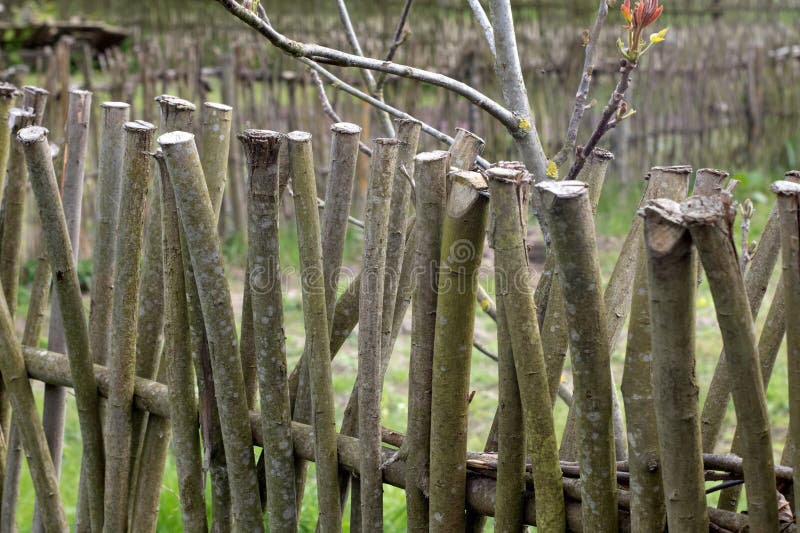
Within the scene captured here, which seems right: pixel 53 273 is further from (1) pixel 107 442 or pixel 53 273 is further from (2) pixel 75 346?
(1) pixel 107 442

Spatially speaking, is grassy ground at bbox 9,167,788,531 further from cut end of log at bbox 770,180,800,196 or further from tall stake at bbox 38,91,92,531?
cut end of log at bbox 770,180,800,196

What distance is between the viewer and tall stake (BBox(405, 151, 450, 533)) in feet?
4.41

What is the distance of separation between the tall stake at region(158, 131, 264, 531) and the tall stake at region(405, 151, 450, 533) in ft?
1.18

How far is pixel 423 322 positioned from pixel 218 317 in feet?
1.36

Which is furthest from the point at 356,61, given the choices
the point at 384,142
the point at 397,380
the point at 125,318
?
the point at 397,380

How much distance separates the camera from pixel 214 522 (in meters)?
1.78

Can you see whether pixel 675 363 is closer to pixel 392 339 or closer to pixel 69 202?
pixel 392 339

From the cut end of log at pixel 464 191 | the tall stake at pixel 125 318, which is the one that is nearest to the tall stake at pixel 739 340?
the cut end of log at pixel 464 191

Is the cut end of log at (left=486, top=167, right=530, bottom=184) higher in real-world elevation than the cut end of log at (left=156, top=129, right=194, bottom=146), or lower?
lower

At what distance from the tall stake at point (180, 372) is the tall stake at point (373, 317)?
1.27 feet

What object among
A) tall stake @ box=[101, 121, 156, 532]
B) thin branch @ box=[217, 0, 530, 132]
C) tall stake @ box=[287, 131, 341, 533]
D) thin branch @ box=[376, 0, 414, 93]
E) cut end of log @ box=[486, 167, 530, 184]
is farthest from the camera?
thin branch @ box=[376, 0, 414, 93]

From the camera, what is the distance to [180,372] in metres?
1.70

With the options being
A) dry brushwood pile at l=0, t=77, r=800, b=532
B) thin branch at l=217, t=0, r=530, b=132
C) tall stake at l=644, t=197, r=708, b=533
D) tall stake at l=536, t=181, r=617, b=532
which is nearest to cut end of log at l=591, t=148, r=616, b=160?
Result: dry brushwood pile at l=0, t=77, r=800, b=532

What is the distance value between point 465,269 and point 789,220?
47 cm
